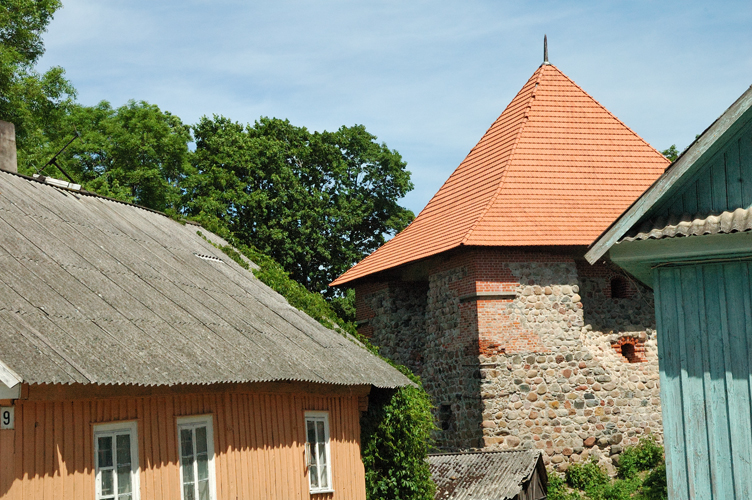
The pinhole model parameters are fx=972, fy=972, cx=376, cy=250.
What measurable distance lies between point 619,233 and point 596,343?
12.4 metres

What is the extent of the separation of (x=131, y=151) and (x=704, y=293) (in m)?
24.6

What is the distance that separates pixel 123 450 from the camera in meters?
9.38

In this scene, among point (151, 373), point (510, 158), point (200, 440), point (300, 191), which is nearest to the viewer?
point (151, 373)

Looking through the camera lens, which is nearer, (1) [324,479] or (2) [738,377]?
(2) [738,377]

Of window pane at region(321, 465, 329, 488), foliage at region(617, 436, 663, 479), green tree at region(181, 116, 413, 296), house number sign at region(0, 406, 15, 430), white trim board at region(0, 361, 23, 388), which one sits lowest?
foliage at region(617, 436, 663, 479)

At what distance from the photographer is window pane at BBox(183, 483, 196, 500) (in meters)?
9.99

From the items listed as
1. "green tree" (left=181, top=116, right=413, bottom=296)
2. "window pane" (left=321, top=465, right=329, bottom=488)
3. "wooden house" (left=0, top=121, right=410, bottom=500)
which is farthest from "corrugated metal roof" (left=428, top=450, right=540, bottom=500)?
"green tree" (left=181, top=116, right=413, bottom=296)

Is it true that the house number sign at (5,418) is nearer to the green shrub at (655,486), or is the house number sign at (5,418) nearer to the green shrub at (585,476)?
the green shrub at (585,476)

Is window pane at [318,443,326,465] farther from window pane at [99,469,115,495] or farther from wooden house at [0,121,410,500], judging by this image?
window pane at [99,469,115,495]

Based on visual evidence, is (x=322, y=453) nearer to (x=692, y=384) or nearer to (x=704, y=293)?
(x=692, y=384)

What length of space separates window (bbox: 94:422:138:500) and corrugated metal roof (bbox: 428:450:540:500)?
6.92m

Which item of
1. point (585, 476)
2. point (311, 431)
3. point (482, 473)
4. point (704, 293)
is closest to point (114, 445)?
point (311, 431)

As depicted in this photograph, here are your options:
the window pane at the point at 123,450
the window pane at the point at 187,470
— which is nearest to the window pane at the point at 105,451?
the window pane at the point at 123,450

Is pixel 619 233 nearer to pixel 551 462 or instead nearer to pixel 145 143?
pixel 551 462
